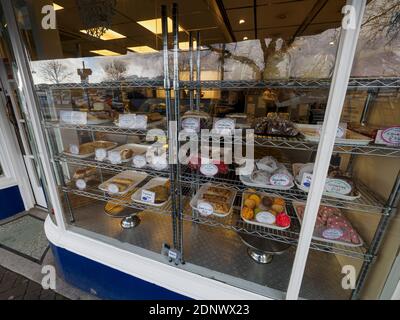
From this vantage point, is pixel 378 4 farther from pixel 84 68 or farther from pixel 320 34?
pixel 84 68

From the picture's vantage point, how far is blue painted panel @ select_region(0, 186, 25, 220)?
2.19m

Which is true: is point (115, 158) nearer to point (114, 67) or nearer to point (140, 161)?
point (140, 161)

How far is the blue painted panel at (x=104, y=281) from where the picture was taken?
109 cm

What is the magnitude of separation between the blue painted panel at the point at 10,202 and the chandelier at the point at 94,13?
195 cm

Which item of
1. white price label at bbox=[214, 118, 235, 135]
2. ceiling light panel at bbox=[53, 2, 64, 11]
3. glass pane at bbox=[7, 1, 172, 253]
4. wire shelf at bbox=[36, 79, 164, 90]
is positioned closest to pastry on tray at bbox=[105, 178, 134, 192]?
glass pane at bbox=[7, 1, 172, 253]

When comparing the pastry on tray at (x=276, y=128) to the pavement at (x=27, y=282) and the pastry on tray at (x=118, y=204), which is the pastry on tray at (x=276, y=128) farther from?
the pavement at (x=27, y=282)

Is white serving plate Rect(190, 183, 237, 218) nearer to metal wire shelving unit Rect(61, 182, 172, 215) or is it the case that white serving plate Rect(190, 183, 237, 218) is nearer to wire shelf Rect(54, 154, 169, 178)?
metal wire shelving unit Rect(61, 182, 172, 215)

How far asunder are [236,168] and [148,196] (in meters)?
0.56

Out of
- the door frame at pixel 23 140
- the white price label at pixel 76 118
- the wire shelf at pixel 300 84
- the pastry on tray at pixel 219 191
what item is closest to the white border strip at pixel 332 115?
the wire shelf at pixel 300 84

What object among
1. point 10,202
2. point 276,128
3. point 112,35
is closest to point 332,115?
point 276,128

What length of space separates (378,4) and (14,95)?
292 centimetres

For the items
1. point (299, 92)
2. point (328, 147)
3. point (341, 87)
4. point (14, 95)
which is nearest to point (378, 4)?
point (299, 92)

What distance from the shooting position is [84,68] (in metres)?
1.52

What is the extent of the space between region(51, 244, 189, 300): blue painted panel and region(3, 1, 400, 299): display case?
69mm
